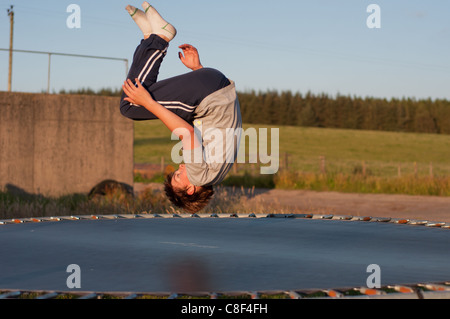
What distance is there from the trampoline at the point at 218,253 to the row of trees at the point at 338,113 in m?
44.2

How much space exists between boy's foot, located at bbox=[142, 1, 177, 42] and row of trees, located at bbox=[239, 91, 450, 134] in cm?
4646

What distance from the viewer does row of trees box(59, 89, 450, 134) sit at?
51.2m

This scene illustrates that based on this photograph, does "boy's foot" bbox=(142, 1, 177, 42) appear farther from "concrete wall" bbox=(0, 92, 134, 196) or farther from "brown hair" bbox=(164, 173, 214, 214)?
"concrete wall" bbox=(0, 92, 134, 196)

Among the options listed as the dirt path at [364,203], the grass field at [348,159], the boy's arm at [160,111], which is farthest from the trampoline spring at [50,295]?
the grass field at [348,159]

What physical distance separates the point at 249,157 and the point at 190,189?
19.9 m

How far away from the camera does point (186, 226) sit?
6.46 m

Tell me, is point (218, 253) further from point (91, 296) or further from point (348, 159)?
point (348, 159)

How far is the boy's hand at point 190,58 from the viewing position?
4.26 m

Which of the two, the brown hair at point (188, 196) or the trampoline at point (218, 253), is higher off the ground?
the brown hair at point (188, 196)

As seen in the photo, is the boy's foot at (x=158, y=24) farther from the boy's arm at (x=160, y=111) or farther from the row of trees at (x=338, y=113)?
the row of trees at (x=338, y=113)

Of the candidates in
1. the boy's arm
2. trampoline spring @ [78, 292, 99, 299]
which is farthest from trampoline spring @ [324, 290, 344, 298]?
the boy's arm

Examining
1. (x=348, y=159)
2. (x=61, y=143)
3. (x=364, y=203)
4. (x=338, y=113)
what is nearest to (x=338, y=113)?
(x=338, y=113)

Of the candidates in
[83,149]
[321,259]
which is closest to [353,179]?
[83,149]

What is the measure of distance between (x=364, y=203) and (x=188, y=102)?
30.2ft
